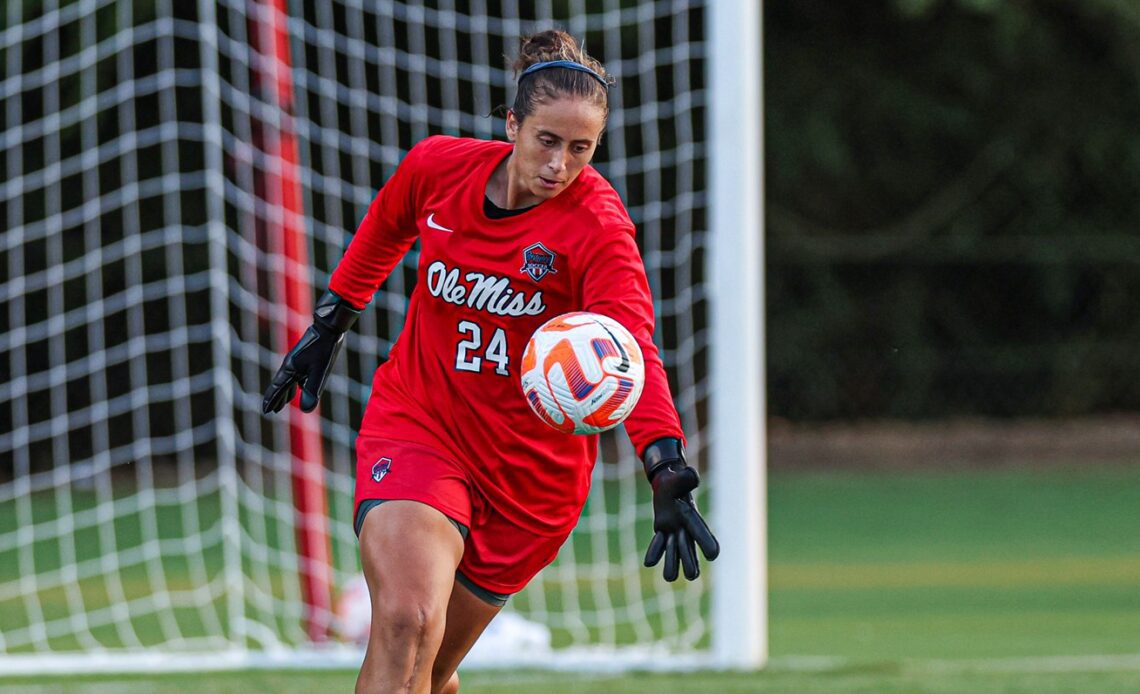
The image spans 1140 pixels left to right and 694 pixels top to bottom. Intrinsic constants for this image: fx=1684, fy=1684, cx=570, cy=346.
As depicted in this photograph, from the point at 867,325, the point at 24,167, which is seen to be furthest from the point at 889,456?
the point at 24,167

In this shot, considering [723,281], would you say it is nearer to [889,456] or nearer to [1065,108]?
[889,456]

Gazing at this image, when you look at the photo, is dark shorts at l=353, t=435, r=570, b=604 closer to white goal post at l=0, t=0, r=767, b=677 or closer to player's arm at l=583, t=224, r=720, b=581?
player's arm at l=583, t=224, r=720, b=581

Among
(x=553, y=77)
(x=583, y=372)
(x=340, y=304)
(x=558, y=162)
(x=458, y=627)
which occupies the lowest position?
(x=458, y=627)

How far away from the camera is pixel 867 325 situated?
45.4 feet

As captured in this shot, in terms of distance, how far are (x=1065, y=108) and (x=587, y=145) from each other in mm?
11269

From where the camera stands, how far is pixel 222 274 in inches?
295

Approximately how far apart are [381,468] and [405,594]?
38 cm

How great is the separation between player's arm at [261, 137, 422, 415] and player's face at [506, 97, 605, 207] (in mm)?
607

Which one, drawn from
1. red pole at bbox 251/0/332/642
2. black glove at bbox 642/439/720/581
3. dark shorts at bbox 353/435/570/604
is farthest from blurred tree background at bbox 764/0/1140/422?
black glove at bbox 642/439/720/581

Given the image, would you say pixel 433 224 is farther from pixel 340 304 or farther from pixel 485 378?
pixel 340 304

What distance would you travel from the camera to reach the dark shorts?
3.92 m

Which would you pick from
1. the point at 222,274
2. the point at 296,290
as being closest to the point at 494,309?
the point at 296,290

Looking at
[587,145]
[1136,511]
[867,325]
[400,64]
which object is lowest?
[1136,511]

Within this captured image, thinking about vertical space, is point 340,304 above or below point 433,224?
below
